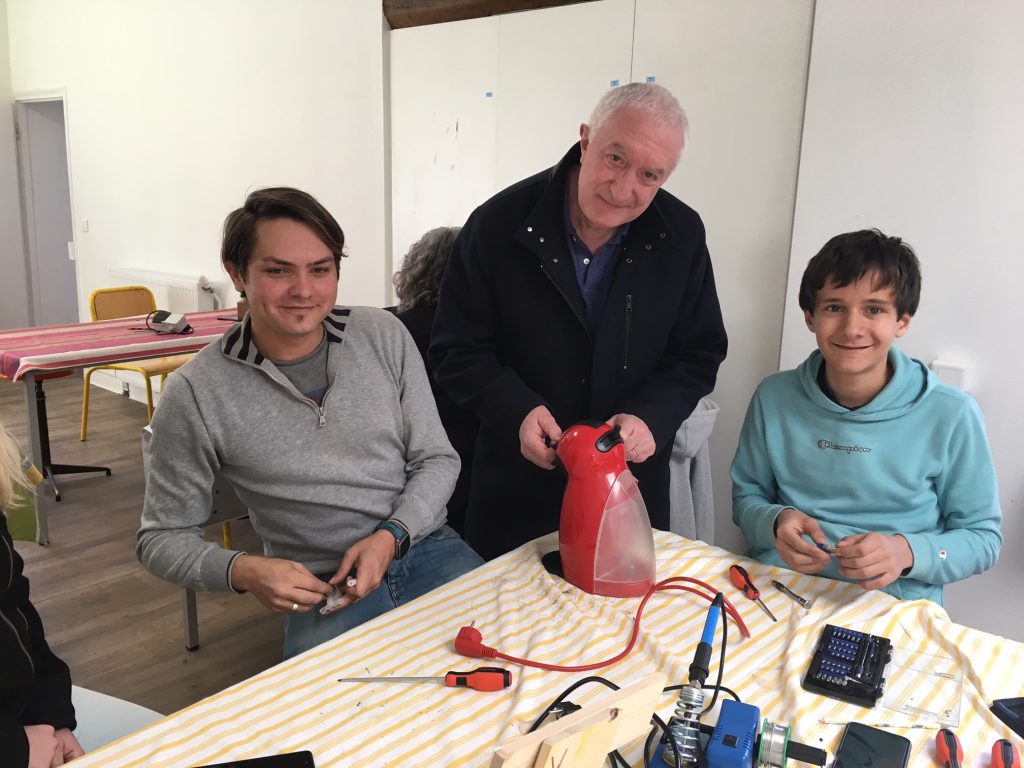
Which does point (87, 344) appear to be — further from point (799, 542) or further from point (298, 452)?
point (799, 542)

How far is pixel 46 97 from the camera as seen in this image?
19.9ft

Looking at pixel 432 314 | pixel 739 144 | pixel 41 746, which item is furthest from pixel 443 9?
pixel 41 746

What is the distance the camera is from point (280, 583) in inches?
49.4

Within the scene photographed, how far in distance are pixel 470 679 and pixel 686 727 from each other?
0.94ft

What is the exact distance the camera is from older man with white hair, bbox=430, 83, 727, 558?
1614mm

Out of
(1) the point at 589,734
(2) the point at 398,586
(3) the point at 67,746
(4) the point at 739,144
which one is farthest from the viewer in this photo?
(4) the point at 739,144

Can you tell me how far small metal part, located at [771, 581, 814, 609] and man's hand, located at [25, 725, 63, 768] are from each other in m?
1.11

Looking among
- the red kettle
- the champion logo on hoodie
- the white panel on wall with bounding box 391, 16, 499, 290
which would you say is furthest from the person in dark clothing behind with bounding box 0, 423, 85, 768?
the white panel on wall with bounding box 391, 16, 499, 290

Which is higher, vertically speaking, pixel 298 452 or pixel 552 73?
→ pixel 552 73

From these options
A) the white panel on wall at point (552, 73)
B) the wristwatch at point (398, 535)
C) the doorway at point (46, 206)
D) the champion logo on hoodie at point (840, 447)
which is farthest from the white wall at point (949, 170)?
the doorway at point (46, 206)

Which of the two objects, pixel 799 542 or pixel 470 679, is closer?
pixel 470 679

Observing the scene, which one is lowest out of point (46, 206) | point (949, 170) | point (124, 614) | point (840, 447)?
point (124, 614)

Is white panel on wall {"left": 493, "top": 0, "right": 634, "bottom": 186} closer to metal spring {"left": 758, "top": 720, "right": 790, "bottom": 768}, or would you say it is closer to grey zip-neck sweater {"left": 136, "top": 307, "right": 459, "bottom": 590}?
grey zip-neck sweater {"left": 136, "top": 307, "right": 459, "bottom": 590}

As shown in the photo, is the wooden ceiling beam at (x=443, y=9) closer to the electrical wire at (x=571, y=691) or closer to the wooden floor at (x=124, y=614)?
the wooden floor at (x=124, y=614)
